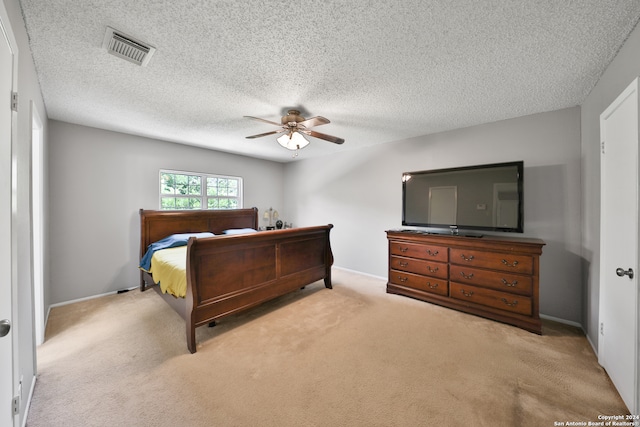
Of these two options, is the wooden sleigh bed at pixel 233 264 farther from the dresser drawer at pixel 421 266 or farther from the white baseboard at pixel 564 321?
the white baseboard at pixel 564 321

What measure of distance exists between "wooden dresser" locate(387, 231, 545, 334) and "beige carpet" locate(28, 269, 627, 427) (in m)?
0.21

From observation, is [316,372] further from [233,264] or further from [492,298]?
[492,298]

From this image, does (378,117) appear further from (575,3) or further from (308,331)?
(308,331)

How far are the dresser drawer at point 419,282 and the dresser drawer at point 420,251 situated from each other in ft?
0.93

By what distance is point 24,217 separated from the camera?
1.47 meters

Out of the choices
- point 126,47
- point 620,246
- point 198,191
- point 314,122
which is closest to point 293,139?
point 314,122

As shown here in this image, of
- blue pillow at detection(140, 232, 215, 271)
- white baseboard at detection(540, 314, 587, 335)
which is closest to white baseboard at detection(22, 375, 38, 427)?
blue pillow at detection(140, 232, 215, 271)

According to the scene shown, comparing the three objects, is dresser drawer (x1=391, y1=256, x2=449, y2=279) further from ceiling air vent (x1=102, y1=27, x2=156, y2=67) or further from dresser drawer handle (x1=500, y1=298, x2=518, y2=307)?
ceiling air vent (x1=102, y1=27, x2=156, y2=67)

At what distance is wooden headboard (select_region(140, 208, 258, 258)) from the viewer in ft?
12.1

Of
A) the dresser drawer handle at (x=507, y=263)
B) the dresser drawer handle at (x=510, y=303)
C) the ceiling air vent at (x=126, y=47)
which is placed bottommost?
the dresser drawer handle at (x=510, y=303)

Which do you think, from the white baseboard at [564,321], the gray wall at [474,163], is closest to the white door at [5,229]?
the gray wall at [474,163]

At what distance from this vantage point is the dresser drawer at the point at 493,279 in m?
2.50

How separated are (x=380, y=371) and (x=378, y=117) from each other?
2783 mm

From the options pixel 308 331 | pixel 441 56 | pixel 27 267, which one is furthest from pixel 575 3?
pixel 27 267
